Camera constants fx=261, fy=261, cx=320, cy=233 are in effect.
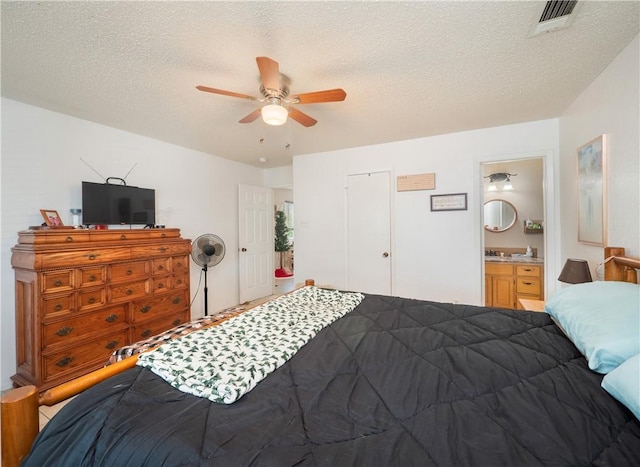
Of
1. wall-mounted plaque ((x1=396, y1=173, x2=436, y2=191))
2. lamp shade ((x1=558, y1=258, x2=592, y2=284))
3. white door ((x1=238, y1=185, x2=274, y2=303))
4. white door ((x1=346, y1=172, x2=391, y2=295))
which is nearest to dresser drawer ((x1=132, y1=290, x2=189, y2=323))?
white door ((x1=238, y1=185, x2=274, y2=303))

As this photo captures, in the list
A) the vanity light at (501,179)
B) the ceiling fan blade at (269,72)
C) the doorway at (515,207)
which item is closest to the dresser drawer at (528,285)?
the doorway at (515,207)

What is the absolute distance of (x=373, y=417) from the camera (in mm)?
823

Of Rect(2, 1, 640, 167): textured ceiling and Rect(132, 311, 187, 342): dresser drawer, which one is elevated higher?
Rect(2, 1, 640, 167): textured ceiling

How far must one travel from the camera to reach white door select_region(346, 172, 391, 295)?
3670 millimetres

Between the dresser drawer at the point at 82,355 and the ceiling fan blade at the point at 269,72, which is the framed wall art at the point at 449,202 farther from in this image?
the dresser drawer at the point at 82,355

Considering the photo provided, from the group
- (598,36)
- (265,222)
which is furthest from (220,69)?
(265,222)

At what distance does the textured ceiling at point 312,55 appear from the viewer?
4.60 feet

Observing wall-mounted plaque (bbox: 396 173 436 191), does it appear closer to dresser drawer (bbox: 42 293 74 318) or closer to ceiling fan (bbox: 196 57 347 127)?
ceiling fan (bbox: 196 57 347 127)

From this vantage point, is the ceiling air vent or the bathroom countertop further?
the bathroom countertop

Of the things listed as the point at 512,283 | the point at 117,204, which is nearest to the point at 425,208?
the point at 512,283

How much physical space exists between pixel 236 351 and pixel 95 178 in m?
2.83

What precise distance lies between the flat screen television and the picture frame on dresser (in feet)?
0.59

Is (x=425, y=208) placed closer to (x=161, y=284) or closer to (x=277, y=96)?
(x=277, y=96)

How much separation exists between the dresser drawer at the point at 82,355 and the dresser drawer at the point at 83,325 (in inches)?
3.2
